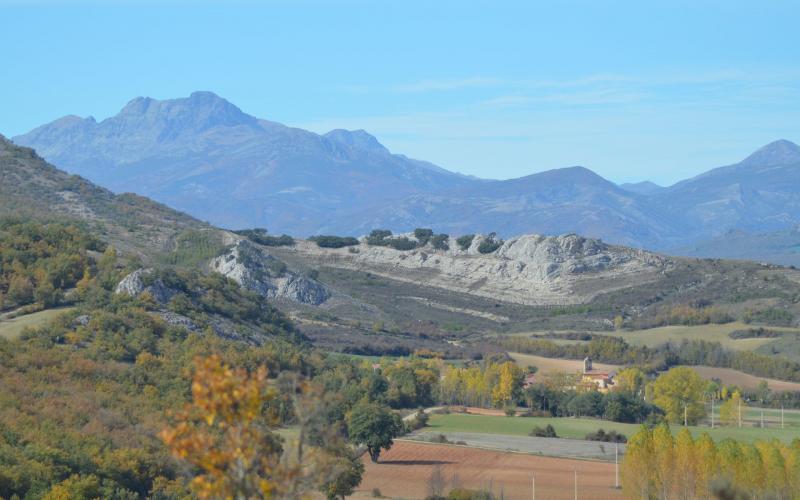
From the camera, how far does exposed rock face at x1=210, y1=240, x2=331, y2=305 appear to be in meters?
132

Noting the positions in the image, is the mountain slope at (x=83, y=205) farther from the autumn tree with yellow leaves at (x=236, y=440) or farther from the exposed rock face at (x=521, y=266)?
the autumn tree with yellow leaves at (x=236, y=440)

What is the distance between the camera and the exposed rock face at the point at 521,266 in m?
160

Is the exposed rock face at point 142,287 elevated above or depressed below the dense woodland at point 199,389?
above

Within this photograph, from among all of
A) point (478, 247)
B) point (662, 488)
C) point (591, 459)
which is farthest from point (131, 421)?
point (478, 247)

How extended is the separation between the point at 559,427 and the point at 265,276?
65.4 m

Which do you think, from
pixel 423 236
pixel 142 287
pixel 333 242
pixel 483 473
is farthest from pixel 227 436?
pixel 423 236

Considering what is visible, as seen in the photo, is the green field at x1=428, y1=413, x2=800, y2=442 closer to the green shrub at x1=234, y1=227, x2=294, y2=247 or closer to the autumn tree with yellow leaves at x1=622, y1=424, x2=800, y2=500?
the autumn tree with yellow leaves at x1=622, y1=424, x2=800, y2=500

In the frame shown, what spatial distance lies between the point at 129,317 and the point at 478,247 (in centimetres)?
10812

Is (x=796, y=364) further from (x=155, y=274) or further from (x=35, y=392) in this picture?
(x=35, y=392)

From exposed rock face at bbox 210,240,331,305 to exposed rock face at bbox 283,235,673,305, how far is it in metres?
28.4

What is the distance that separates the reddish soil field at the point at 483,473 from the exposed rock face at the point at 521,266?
93.6 metres

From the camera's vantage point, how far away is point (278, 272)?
139m

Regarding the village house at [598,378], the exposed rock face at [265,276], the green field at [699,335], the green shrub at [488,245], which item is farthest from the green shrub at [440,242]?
the village house at [598,378]

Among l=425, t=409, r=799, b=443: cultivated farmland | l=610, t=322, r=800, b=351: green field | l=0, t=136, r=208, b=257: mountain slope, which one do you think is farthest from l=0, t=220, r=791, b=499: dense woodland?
l=0, t=136, r=208, b=257: mountain slope
